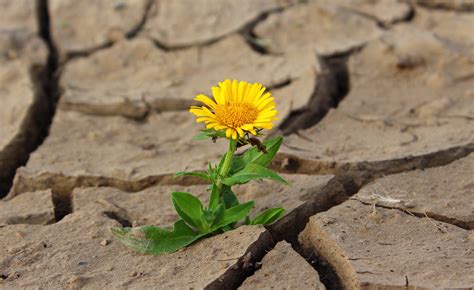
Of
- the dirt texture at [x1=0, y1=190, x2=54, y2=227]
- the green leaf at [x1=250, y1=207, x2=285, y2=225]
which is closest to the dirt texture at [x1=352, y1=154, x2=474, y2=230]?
the green leaf at [x1=250, y1=207, x2=285, y2=225]

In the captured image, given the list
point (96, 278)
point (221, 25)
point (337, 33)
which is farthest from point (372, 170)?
point (221, 25)

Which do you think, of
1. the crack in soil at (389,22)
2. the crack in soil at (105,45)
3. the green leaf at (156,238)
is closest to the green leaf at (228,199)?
the green leaf at (156,238)

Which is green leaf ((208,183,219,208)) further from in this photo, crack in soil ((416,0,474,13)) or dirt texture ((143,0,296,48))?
crack in soil ((416,0,474,13))

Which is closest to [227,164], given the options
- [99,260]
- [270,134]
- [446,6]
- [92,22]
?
[99,260]

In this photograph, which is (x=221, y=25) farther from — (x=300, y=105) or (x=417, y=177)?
(x=417, y=177)

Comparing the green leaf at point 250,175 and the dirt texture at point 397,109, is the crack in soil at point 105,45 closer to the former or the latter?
the dirt texture at point 397,109

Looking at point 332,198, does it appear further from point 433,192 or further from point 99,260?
point 99,260
